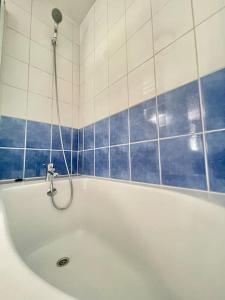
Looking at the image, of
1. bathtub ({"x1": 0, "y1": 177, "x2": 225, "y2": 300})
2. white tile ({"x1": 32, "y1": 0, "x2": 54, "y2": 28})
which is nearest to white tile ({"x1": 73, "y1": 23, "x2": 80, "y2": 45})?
white tile ({"x1": 32, "y1": 0, "x2": 54, "y2": 28})

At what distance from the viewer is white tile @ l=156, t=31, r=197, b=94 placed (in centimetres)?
59

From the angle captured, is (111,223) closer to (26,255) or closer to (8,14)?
(26,255)

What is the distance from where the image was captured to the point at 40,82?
3.73 ft

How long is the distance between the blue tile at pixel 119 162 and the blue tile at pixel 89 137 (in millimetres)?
287

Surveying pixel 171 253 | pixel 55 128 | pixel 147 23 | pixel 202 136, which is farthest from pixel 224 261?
pixel 55 128

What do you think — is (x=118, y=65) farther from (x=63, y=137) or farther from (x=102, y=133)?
(x=63, y=137)

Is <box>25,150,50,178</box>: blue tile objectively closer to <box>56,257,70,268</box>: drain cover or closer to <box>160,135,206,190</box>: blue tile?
<box>56,257,70,268</box>: drain cover

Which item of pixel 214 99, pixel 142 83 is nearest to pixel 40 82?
pixel 142 83

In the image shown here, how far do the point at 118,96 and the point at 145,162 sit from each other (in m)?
0.49

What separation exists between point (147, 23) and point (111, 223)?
43.7 inches

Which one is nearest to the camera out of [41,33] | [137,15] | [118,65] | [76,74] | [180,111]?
[180,111]

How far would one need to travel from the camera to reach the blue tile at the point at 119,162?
0.84 metres

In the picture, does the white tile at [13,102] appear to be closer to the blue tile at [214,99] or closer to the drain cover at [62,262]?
the drain cover at [62,262]

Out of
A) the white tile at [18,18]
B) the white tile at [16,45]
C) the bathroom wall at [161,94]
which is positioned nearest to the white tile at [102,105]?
the bathroom wall at [161,94]
